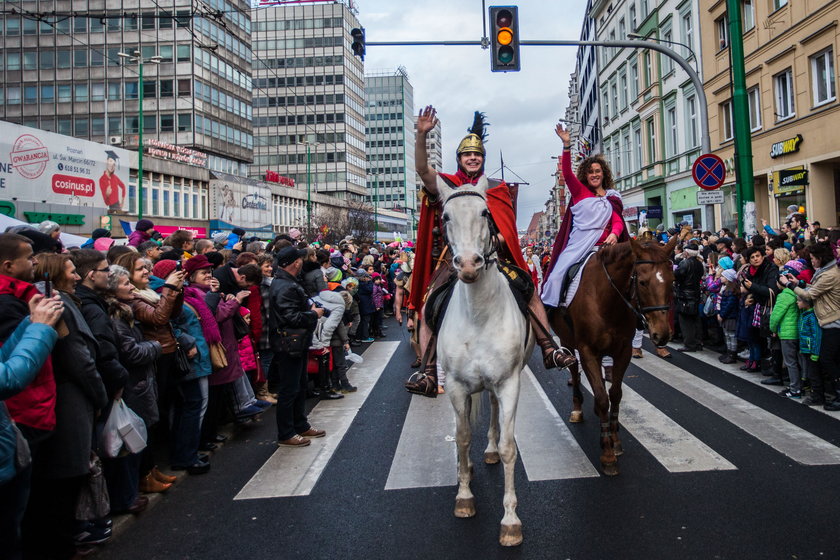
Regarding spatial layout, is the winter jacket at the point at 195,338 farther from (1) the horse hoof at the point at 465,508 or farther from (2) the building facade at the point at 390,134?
(2) the building facade at the point at 390,134

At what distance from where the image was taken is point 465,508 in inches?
182

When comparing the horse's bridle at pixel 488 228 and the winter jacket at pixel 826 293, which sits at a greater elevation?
the horse's bridle at pixel 488 228

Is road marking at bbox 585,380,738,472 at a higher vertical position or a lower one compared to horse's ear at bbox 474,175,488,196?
lower

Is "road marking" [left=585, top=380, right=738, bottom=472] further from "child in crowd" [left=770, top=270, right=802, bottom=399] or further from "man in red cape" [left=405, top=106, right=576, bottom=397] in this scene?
"child in crowd" [left=770, top=270, right=802, bottom=399]

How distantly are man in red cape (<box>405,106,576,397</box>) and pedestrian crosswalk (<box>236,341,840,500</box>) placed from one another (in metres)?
1.17

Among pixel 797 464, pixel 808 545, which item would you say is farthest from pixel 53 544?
pixel 797 464

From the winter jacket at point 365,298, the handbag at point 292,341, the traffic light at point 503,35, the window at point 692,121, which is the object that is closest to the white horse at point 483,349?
the handbag at point 292,341

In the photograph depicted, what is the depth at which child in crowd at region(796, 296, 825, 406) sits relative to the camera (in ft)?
24.3

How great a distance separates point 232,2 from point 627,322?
2652 inches

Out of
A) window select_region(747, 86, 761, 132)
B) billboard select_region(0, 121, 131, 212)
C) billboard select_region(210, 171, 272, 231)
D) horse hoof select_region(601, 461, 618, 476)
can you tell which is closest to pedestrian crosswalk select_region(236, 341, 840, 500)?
horse hoof select_region(601, 461, 618, 476)

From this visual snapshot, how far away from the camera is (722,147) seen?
2475cm

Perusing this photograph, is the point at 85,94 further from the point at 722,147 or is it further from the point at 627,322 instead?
the point at 627,322

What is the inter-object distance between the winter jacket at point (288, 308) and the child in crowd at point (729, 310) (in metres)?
7.32

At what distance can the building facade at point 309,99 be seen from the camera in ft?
306
